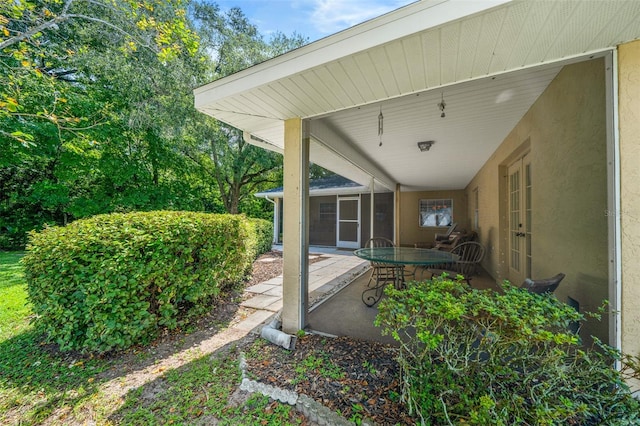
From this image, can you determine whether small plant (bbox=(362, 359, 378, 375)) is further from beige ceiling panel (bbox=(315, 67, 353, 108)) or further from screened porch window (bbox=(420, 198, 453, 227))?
screened porch window (bbox=(420, 198, 453, 227))

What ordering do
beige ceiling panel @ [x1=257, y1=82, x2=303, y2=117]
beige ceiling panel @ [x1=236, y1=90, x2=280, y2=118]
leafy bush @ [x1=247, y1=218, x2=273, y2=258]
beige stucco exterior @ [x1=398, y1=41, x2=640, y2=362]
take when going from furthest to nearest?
leafy bush @ [x1=247, y1=218, x2=273, y2=258], beige ceiling panel @ [x1=236, y1=90, x2=280, y2=118], beige ceiling panel @ [x1=257, y1=82, x2=303, y2=117], beige stucco exterior @ [x1=398, y1=41, x2=640, y2=362]

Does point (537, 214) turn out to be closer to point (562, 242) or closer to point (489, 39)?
point (562, 242)

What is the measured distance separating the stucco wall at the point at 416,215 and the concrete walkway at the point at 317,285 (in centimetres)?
410

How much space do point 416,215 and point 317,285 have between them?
22.6 feet

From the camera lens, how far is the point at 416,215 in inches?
392

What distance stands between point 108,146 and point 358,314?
32.6 feet

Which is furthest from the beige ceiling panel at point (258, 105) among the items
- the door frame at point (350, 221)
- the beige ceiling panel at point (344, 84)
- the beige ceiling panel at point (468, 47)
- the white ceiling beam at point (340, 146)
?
the door frame at point (350, 221)

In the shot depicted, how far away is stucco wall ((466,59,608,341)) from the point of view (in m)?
1.74

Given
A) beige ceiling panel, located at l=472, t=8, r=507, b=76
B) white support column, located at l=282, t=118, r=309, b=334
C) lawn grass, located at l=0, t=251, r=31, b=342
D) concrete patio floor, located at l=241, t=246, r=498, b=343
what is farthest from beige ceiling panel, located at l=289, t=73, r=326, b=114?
lawn grass, located at l=0, t=251, r=31, b=342

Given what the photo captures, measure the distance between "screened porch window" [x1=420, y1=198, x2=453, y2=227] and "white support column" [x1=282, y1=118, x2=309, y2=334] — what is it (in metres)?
8.40

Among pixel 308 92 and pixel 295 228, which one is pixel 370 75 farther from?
pixel 295 228

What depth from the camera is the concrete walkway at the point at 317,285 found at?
371 cm

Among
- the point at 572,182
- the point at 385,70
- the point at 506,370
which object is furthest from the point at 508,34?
the point at 506,370

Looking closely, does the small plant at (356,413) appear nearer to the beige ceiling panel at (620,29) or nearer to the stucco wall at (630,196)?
the stucco wall at (630,196)
